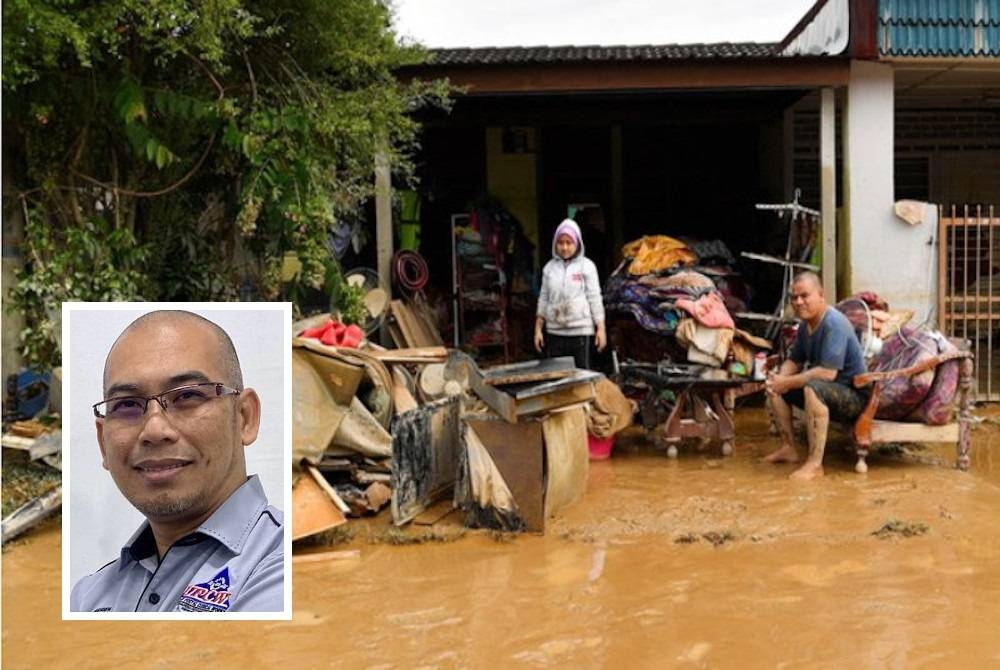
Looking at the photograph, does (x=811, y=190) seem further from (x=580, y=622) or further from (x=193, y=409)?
(x=193, y=409)

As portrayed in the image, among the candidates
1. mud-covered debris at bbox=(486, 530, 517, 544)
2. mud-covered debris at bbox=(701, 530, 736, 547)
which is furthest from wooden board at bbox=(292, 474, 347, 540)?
mud-covered debris at bbox=(701, 530, 736, 547)

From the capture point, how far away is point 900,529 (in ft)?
18.8

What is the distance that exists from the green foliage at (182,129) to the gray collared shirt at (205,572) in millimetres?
4788

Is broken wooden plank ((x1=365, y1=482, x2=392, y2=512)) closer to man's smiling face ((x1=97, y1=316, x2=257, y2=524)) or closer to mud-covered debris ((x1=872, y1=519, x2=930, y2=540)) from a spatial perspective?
mud-covered debris ((x1=872, y1=519, x2=930, y2=540))

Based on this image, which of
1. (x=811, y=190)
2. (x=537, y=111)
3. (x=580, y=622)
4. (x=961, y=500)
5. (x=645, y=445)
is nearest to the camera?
(x=580, y=622)

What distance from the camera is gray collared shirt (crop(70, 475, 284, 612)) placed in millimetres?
2223

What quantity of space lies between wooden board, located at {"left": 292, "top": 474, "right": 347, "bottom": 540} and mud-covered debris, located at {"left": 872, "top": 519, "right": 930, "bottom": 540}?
3013mm

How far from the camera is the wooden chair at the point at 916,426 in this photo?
7.02 meters

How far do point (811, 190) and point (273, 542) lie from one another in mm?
12955

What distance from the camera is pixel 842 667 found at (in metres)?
3.96

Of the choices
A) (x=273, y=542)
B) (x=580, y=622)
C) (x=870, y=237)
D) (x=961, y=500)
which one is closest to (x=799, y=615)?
(x=580, y=622)

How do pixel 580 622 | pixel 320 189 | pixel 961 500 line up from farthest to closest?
pixel 320 189
pixel 961 500
pixel 580 622

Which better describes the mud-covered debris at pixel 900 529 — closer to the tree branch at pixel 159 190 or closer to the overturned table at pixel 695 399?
the overturned table at pixel 695 399

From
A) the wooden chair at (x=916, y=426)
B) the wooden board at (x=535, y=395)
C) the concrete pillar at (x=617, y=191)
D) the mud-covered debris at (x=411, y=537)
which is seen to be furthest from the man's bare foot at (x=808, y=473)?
the concrete pillar at (x=617, y=191)
